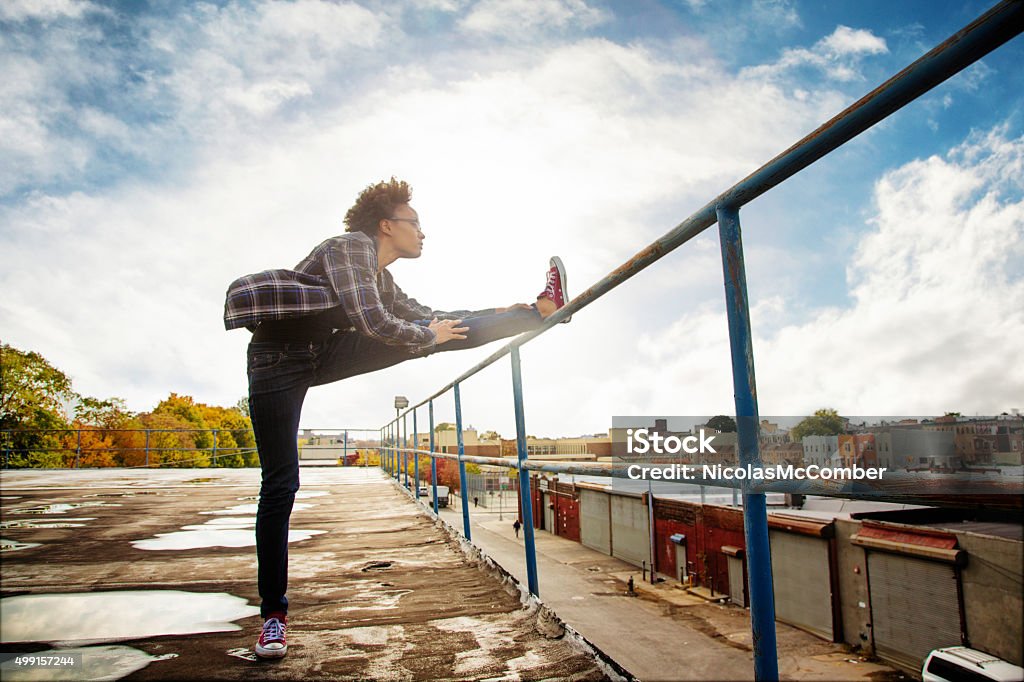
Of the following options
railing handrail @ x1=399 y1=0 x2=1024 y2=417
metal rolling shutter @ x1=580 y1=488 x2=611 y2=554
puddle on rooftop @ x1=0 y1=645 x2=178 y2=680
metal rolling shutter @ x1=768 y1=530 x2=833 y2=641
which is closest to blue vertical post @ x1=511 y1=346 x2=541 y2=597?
railing handrail @ x1=399 y1=0 x2=1024 y2=417

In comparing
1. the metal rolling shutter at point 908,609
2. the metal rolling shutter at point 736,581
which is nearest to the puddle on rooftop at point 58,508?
the metal rolling shutter at point 908,609

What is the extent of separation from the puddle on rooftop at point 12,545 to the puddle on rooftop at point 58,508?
3.85 ft

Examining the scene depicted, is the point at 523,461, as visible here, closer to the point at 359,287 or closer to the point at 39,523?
the point at 359,287

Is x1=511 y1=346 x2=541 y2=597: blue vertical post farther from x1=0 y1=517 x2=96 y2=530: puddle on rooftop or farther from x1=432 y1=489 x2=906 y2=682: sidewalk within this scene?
x1=432 y1=489 x2=906 y2=682: sidewalk

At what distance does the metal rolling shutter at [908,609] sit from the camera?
571 inches

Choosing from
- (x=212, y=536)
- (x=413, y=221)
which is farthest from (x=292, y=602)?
(x=212, y=536)

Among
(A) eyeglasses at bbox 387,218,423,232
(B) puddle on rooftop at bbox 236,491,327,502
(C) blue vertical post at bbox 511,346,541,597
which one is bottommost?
(B) puddle on rooftop at bbox 236,491,327,502

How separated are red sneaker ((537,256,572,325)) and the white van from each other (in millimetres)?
12717

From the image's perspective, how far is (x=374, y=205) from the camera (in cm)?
168

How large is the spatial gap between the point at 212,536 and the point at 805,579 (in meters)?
19.9

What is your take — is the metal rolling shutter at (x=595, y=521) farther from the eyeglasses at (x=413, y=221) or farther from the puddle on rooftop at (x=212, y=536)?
the eyeglasses at (x=413, y=221)

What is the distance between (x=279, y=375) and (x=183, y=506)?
297cm

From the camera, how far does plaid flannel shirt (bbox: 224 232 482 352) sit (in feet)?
4.37

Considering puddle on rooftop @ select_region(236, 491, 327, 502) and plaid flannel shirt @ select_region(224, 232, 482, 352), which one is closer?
plaid flannel shirt @ select_region(224, 232, 482, 352)
